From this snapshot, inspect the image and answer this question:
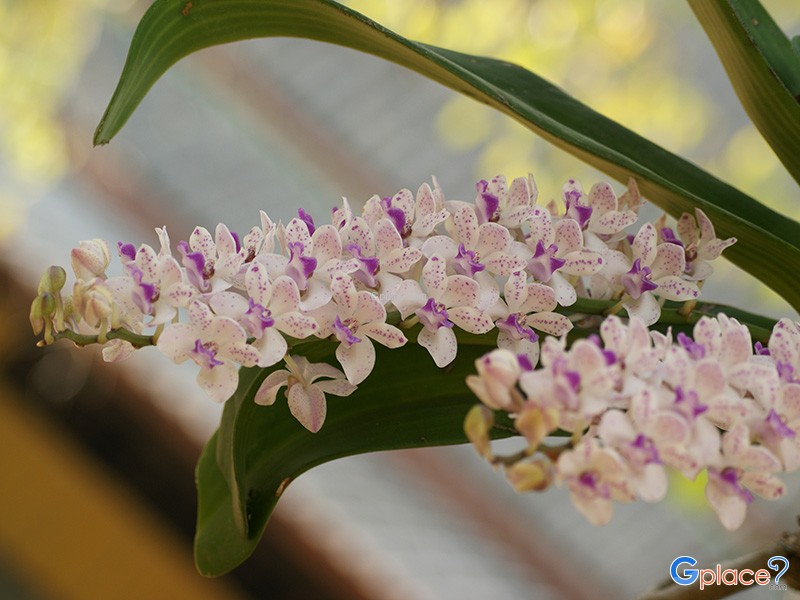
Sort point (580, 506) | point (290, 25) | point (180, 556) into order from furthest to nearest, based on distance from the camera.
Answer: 1. point (180, 556)
2. point (290, 25)
3. point (580, 506)

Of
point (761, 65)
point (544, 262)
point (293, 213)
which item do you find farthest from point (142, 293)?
point (293, 213)

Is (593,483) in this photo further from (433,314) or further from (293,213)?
(293,213)

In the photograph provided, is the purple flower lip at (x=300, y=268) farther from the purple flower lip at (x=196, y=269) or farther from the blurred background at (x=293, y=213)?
the blurred background at (x=293, y=213)

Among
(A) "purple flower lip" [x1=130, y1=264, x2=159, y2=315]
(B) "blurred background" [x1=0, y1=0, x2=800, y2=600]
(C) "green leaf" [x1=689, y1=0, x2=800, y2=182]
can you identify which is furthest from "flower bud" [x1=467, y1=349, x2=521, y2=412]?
(B) "blurred background" [x1=0, y1=0, x2=800, y2=600]

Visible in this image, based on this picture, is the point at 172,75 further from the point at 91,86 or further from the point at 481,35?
the point at 481,35

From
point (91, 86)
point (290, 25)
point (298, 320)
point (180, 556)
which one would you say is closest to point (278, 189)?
point (91, 86)

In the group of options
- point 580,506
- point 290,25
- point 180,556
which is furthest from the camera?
point 180,556

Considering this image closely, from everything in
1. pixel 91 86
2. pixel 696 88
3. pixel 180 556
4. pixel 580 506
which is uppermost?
pixel 696 88

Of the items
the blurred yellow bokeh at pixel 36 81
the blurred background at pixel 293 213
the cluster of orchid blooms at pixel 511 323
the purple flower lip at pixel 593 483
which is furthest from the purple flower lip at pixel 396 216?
the blurred yellow bokeh at pixel 36 81
